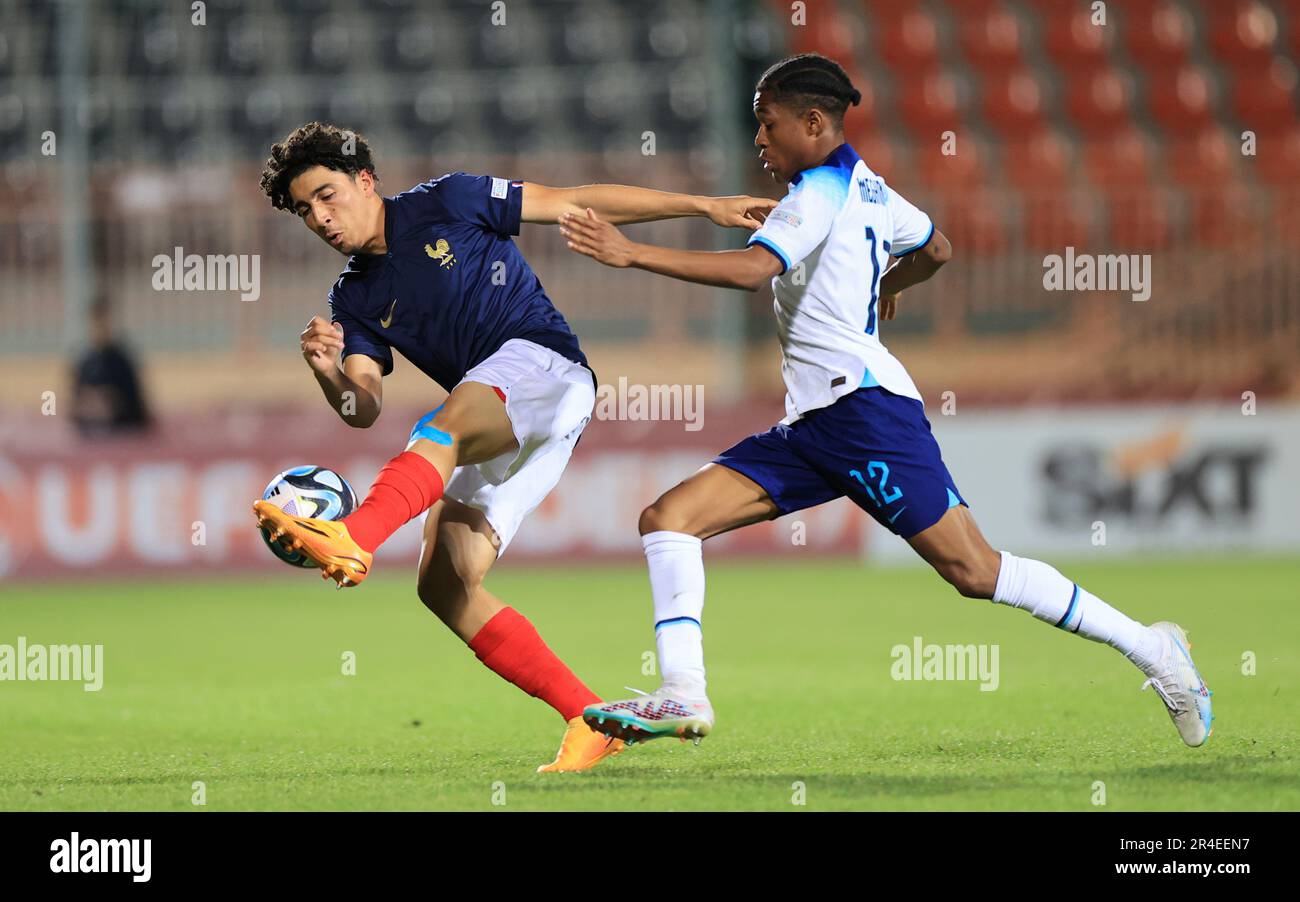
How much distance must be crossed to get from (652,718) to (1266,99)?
16651 millimetres

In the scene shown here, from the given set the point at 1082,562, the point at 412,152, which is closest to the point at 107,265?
the point at 412,152

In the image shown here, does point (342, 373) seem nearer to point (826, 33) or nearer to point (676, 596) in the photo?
point (676, 596)

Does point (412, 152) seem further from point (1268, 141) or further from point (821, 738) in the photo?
point (821, 738)

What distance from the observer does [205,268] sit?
15406 mm

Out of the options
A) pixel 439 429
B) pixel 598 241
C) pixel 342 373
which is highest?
pixel 598 241

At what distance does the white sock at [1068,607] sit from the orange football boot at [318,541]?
6.60ft

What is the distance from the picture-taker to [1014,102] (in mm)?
19516

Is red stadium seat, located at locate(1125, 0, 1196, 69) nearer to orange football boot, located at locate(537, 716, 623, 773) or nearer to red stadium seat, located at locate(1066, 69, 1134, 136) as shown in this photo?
red stadium seat, located at locate(1066, 69, 1134, 136)

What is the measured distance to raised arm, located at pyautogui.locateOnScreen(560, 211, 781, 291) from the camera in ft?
16.4

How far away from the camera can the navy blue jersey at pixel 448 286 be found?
5902mm
